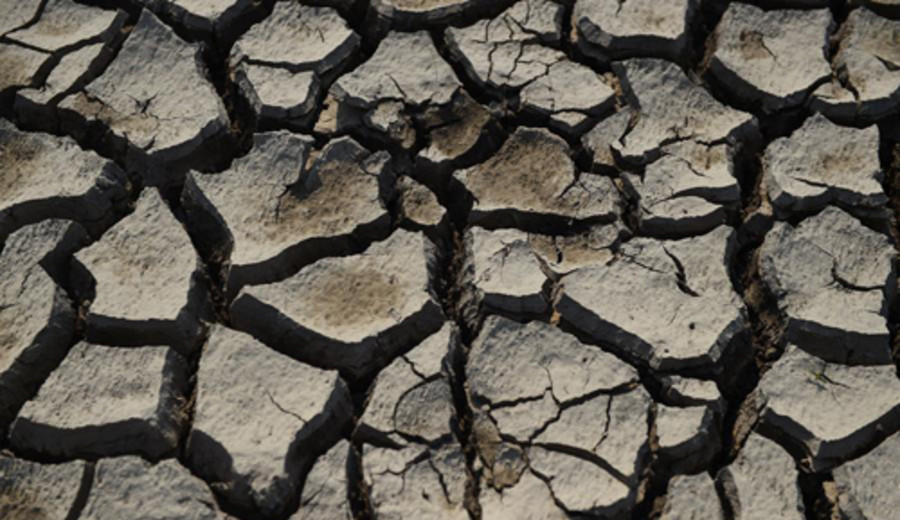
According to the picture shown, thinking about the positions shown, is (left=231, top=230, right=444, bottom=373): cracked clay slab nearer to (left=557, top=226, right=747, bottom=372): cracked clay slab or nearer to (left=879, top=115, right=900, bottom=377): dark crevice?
(left=557, top=226, right=747, bottom=372): cracked clay slab

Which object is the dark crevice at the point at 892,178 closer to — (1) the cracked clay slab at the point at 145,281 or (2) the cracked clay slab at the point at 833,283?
(2) the cracked clay slab at the point at 833,283

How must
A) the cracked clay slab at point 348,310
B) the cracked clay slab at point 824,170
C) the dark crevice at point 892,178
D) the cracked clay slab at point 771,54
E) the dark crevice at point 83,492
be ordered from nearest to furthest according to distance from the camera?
the dark crevice at point 83,492 < the cracked clay slab at point 348,310 < the dark crevice at point 892,178 < the cracked clay slab at point 824,170 < the cracked clay slab at point 771,54

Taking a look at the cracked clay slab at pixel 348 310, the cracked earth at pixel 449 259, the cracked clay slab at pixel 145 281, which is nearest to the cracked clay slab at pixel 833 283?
the cracked earth at pixel 449 259

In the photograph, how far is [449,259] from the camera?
2.14 metres

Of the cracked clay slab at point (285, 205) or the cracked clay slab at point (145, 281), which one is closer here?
the cracked clay slab at point (145, 281)

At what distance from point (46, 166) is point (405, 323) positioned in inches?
31.5

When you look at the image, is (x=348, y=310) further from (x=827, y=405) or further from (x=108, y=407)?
(x=827, y=405)

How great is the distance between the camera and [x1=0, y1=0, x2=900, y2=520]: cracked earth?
1823mm

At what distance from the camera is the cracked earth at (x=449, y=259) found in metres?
1.82

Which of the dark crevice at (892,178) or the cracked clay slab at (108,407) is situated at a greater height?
the dark crevice at (892,178)

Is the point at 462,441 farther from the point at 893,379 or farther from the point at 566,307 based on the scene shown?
the point at 893,379

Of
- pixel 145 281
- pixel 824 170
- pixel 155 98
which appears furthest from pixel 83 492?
pixel 824 170

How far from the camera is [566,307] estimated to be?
201 centimetres

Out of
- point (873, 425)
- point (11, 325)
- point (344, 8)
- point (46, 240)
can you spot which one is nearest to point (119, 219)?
Result: point (46, 240)
